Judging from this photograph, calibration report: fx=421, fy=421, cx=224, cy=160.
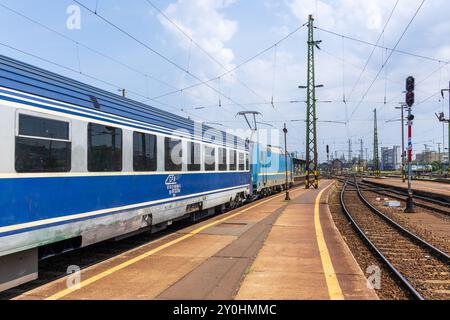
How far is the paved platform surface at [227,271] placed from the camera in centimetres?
573

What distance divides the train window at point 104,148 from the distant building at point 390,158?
160394 mm

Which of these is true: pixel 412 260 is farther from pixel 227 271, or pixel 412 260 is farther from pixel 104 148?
pixel 104 148

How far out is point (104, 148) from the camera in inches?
291

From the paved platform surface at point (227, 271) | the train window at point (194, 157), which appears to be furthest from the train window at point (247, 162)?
the paved platform surface at point (227, 271)

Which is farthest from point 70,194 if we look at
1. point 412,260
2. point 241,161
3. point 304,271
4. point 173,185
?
point 241,161

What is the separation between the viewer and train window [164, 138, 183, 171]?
10.0 m

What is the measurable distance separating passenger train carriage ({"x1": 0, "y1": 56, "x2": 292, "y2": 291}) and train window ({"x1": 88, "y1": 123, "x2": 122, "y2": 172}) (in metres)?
0.02

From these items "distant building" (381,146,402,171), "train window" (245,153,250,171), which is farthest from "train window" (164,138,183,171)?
"distant building" (381,146,402,171)

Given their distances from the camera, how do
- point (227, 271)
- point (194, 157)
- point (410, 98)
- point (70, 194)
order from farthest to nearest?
point (410, 98), point (194, 157), point (227, 271), point (70, 194)

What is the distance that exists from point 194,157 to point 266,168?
557 inches

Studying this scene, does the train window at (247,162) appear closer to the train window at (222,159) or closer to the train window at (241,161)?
the train window at (241,161)

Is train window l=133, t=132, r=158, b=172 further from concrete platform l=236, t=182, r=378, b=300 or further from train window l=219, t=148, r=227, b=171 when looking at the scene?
train window l=219, t=148, r=227, b=171
